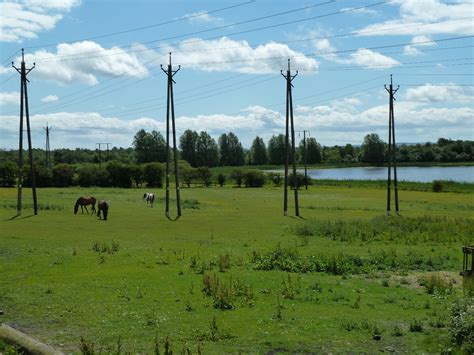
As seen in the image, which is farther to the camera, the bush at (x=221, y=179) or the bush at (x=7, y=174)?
the bush at (x=221, y=179)

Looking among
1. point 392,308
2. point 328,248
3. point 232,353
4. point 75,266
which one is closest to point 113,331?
point 232,353

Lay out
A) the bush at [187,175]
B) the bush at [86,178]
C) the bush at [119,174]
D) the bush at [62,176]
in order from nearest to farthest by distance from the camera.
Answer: the bush at [62,176] < the bush at [86,178] < the bush at [119,174] < the bush at [187,175]

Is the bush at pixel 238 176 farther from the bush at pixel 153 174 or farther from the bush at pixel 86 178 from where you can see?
the bush at pixel 86 178

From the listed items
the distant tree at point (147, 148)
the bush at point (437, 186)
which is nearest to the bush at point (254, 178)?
the bush at point (437, 186)

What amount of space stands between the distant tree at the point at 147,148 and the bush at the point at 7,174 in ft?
268

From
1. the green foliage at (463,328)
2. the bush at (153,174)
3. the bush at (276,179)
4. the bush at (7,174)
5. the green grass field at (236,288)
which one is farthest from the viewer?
the bush at (276,179)

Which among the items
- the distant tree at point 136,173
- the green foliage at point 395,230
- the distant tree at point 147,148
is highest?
the distant tree at point 147,148

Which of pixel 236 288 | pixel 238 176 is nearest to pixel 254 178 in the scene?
pixel 238 176

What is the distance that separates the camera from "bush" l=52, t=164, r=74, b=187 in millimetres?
118375

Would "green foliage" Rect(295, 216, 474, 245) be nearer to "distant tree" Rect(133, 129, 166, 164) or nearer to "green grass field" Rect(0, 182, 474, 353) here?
"green grass field" Rect(0, 182, 474, 353)

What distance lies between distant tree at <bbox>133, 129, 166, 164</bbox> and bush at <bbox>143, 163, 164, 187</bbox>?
6941 cm

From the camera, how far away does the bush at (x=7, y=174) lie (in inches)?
4306

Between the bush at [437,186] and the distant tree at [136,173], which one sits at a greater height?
the distant tree at [136,173]

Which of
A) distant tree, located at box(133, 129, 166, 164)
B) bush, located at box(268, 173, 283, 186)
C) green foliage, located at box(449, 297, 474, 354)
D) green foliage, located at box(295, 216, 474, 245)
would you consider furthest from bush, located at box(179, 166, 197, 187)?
green foliage, located at box(449, 297, 474, 354)
